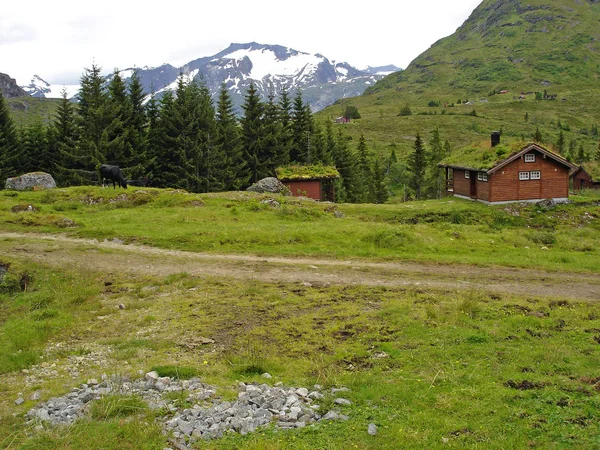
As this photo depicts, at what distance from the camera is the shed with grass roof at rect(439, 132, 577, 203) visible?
46844mm

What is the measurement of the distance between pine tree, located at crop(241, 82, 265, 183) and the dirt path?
120 ft

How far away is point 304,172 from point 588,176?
50.7 m

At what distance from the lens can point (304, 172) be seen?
54.1 m

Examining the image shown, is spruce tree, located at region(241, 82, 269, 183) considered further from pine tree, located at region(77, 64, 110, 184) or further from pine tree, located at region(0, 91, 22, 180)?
pine tree, located at region(0, 91, 22, 180)

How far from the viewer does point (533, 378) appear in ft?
32.3

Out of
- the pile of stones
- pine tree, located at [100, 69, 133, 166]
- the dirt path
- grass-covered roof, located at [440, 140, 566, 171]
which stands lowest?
the pile of stones

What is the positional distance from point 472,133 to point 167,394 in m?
154

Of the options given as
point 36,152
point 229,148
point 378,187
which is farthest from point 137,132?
point 378,187

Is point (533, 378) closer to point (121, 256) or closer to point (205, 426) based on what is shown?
point (205, 426)

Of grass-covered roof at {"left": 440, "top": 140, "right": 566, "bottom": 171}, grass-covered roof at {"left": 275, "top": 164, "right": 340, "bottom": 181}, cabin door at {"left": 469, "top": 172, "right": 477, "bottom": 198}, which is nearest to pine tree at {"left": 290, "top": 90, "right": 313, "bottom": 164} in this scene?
grass-covered roof at {"left": 275, "top": 164, "right": 340, "bottom": 181}

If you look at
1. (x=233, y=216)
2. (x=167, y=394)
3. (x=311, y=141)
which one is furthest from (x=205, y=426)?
(x=311, y=141)

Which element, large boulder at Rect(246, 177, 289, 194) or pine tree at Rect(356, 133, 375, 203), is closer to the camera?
→ large boulder at Rect(246, 177, 289, 194)

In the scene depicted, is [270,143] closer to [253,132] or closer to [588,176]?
[253,132]

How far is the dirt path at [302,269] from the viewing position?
18.7 metres
